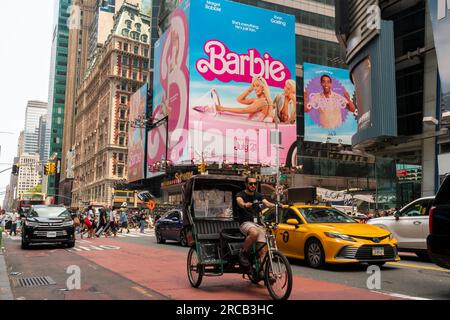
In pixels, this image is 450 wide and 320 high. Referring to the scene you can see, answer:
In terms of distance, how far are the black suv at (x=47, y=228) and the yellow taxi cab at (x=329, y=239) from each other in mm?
9006

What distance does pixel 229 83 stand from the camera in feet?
172

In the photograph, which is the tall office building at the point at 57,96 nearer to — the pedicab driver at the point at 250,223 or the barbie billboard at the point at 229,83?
the barbie billboard at the point at 229,83

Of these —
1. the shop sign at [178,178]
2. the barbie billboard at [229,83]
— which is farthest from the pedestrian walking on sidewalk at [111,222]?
the shop sign at [178,178]

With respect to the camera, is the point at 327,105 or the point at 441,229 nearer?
the point at 441,229

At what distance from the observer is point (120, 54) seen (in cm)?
9600

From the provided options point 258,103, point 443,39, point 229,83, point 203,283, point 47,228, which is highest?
point 229,83

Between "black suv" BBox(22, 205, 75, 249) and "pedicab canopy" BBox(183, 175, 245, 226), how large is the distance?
9.95m

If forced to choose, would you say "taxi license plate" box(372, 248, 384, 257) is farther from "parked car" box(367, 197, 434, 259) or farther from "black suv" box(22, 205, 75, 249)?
"black suv" box(22, 205, 75, 249)

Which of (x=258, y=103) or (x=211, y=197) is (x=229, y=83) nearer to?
(x=258, y=103)

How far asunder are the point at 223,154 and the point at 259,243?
44296 millimetres

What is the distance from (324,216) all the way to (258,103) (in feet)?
144

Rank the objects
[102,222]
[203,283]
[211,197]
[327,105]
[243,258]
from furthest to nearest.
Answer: [327,105], [102,222], [211,197], [203,283], [243,258]

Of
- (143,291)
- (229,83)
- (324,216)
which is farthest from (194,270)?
(229,83)

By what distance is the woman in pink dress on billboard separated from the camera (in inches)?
2101
